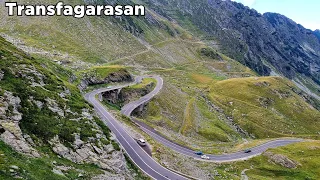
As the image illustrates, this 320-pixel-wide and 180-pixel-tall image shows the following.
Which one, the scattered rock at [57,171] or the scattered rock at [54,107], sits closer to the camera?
the scattered rock at [57,171]

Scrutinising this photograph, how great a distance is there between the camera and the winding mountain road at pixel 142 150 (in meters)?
59.0

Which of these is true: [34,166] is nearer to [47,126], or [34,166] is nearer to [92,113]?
[47,126]

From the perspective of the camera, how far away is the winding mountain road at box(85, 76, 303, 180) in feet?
193

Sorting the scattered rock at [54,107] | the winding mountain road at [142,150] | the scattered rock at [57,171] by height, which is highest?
the scattered rock at [54,107]

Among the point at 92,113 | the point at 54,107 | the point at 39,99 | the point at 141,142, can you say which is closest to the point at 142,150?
the point at 141,142

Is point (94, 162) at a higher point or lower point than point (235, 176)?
higher

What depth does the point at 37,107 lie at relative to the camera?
4412 centimetres

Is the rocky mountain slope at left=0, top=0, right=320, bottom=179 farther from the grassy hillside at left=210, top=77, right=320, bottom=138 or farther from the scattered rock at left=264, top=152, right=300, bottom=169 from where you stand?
the scattered rock at left=264, top=152, right=300, bottom=169

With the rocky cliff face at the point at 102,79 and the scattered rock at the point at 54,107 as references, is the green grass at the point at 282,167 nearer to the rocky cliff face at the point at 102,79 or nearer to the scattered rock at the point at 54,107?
the scattered rock at the point at 54,107

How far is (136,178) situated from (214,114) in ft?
309

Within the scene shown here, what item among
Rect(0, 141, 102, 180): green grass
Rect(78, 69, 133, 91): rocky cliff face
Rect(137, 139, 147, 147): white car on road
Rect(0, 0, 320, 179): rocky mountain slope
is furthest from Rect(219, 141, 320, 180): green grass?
Rect(78, 69, 133, 91): rocky cliff face

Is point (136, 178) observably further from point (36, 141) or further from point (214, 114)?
point (214, 114)

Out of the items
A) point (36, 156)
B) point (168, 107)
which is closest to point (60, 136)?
point (36, 156)

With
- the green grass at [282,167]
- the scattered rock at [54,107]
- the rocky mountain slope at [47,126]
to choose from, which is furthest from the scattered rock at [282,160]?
the scattered rock at [54,107]
